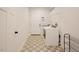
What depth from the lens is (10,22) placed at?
1.89 m

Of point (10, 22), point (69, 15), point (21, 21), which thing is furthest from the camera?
point (69, 15)

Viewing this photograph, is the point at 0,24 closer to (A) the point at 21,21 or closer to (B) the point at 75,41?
(A) the point at 21,21

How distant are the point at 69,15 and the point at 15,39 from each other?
54.5 inches

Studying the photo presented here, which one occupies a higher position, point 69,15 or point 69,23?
point 69,15
